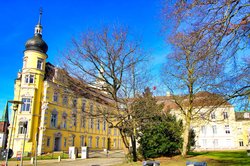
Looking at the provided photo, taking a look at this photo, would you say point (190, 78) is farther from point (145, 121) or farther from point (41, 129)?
point (41, 129)

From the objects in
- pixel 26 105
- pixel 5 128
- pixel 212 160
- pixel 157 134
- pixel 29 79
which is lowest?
pixel 212 160

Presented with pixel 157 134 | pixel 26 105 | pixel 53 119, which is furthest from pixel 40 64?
pixel 157 134

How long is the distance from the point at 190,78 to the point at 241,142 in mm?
43223

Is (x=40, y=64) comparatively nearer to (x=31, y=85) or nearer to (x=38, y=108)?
(x=31, y=85)

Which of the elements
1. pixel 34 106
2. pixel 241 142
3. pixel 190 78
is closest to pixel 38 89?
pixel 34 106

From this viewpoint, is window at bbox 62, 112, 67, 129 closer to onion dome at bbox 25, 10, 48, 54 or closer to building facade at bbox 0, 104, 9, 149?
building facade at bbox 0, 104, 9, 149

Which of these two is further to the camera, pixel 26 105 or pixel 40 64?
pixel 40 64

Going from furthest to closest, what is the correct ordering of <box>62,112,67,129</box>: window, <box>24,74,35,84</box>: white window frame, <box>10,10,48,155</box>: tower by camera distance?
<box>62,112,67,129</box>: window, <box>24,74,35,84</box>: white window frame, <box>10,10,48,155</box>: tower

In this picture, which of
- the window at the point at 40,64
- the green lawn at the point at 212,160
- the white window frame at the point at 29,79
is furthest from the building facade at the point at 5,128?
the green lawn at the point at 212,160

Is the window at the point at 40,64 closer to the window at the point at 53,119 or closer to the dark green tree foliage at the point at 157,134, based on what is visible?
the window at the point at 53,119

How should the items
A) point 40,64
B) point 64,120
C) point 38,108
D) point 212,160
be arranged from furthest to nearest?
1. point 64,120
2. point 40,64
3. point 38,108
4. point 212,160

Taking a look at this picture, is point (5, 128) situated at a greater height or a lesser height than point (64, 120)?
lesser

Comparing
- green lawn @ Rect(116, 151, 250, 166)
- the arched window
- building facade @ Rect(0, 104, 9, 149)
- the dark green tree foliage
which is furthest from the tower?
green lawn @ Rect(116, 151, 250, 166)

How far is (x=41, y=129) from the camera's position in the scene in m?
35.1
